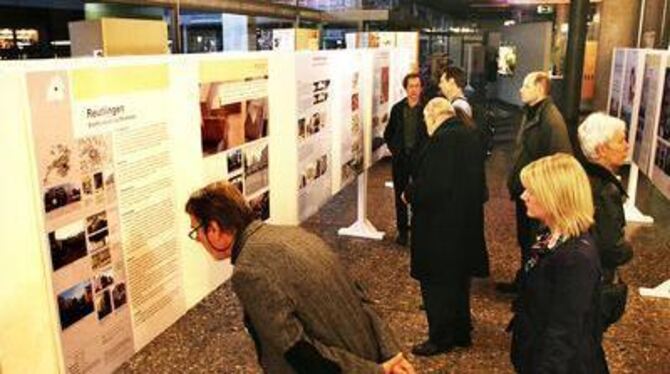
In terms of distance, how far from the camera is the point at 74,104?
2273mm

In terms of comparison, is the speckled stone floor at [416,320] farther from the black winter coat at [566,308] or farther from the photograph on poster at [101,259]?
the black winter coat at [566,308]

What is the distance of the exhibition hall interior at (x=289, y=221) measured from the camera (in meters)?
1.93

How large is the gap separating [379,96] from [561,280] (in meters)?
4.49

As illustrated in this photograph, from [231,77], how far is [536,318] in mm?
2003

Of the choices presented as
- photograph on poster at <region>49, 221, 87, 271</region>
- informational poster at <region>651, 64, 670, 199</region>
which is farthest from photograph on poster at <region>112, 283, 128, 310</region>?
informational poster at <region>651, 64, 670, 199</region>

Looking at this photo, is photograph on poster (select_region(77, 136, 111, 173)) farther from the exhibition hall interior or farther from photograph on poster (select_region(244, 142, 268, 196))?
photograph on poster (select_region(244, 142, 268, 196))

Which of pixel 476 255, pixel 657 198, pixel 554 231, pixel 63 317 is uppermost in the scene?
pixel 554 231

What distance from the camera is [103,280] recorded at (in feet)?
8.28

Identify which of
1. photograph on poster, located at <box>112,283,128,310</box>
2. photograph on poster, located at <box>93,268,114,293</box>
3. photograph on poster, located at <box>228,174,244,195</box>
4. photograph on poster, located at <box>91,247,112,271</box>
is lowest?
photograph on poster, located at <box>112,283,128,310</box>

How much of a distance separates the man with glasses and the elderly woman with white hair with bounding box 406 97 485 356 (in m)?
1.65

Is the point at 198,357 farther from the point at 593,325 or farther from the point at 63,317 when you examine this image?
the point at 593,325

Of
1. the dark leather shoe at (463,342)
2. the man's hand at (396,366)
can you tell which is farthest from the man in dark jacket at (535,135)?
the man's hand at (396,366)

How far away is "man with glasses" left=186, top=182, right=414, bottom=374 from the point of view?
5.56 feet

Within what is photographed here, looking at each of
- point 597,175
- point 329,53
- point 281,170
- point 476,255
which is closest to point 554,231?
point 597,175
